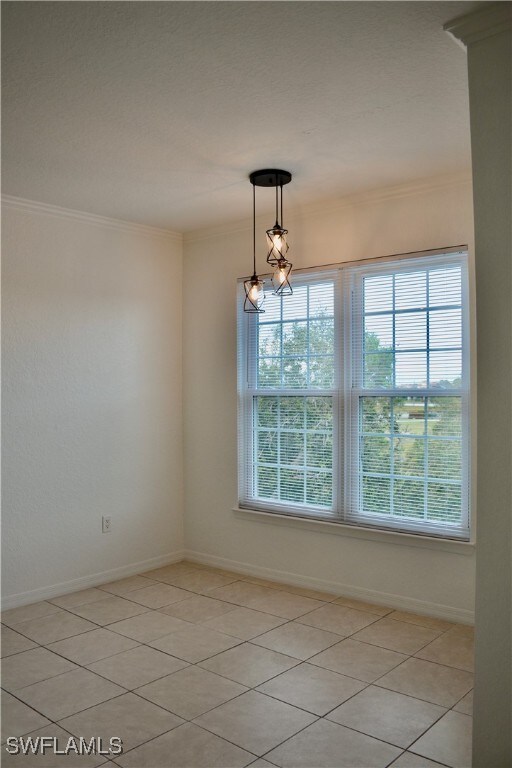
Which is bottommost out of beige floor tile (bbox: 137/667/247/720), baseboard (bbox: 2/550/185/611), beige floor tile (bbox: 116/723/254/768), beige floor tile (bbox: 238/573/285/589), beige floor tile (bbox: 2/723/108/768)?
beige floor tile (bbox: 2/723/108/768)

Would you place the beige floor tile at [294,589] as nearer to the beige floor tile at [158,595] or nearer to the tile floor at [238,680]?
the tile floor at [238,680]

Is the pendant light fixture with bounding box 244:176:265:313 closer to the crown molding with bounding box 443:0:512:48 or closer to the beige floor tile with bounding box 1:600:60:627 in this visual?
the crown molding with bounding box 443:0:512:48

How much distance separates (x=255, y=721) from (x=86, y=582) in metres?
2.18

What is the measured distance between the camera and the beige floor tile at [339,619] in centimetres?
372

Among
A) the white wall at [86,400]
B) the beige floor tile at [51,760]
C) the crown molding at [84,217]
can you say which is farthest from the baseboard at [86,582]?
the crown molding at [84,217]

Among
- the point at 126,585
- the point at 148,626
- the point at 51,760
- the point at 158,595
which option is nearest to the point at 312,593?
the point at 158,595

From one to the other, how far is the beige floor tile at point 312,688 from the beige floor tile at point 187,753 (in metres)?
0.44

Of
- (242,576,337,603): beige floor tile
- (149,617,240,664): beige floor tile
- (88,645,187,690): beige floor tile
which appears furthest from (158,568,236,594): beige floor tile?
(88,645,187,690): beige floor tile

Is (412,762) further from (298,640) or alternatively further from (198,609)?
(198,609)

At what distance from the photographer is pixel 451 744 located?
252cm

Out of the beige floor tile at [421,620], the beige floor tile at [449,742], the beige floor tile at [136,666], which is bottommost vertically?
the beige floor tile at [449,742]

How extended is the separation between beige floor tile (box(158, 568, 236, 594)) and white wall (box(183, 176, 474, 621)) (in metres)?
0.19

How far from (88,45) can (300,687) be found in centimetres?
282

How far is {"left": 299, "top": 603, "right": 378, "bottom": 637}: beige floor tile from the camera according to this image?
372 cm
